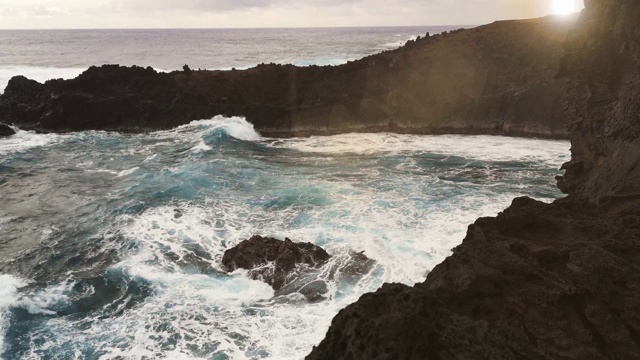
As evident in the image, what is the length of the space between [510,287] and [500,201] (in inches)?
504

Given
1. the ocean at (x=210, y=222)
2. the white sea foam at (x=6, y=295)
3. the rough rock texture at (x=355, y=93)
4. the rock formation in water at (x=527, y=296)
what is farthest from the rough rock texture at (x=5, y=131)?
the rock formation in water at (x=527, y=296)

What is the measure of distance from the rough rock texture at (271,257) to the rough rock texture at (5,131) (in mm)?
25629

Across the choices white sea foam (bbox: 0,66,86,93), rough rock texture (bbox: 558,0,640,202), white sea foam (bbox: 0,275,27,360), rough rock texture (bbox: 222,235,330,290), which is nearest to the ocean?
white sea foam (bbox: 0,275,27,360)

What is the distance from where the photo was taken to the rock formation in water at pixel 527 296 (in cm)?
430

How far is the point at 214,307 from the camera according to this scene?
11.2m

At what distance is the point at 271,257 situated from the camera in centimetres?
1307

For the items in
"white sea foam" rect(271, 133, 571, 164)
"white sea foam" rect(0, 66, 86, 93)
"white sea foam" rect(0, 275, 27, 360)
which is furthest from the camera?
"white sea foam" rect(0, 66, 86, 93)

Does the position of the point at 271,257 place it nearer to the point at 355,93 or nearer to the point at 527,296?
the point at 527,296

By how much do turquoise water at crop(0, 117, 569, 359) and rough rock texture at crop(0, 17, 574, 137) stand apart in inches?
88.5

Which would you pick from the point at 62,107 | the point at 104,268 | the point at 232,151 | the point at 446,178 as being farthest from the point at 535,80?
the point at 62,107

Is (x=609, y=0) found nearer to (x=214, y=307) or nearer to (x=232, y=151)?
(x=214, y=307)

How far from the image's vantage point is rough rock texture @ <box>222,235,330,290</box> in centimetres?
1255

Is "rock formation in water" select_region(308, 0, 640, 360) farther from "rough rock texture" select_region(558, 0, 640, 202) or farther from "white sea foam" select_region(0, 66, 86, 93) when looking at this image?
"white sea foam" select_region(0, 66, 86, 93)

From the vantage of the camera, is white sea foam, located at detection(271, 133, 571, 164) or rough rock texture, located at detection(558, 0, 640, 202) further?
white sea foam, located at detection(271, 133, 571, 164)
